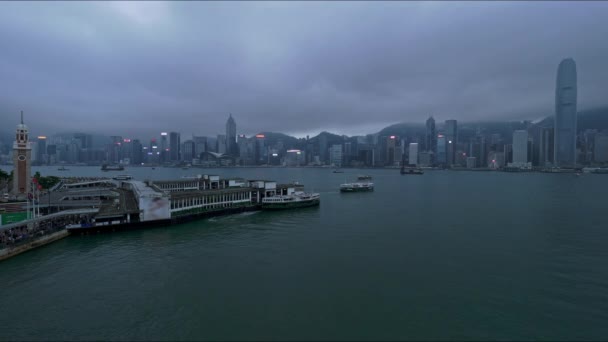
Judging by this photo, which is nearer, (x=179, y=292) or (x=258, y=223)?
(x=179, y=292)

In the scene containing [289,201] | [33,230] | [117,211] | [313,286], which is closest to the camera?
[313,286]

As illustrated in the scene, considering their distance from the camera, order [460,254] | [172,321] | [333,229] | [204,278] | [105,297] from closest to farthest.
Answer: [172,321], [105,297], [204,278], [460,254], [333,229]

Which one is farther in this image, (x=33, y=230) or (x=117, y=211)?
(x=117, y=211)

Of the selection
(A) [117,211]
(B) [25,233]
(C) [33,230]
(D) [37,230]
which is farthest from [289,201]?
(B) [25,233]

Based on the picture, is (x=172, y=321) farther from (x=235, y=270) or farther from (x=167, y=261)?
(x=167, y=261)

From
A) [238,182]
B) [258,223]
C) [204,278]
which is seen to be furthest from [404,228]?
[238,182]

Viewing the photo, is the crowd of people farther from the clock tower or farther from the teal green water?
the clock tower

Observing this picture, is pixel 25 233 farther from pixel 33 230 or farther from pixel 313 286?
pixel 313 286
